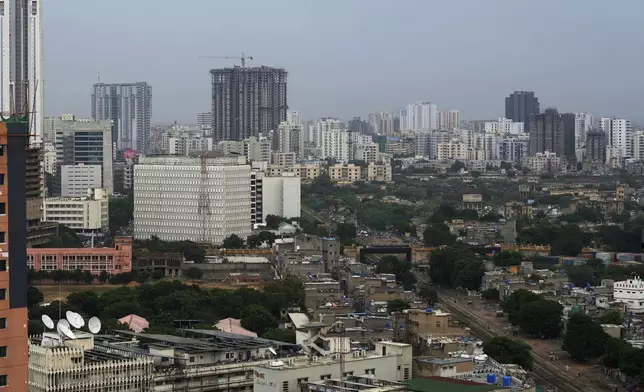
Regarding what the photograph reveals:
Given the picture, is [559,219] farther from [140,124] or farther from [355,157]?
[140,124]

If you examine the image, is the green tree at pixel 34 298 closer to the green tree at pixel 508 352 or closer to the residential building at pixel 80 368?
the green tree at pixel 508 352

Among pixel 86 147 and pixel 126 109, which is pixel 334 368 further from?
pixel 126 109

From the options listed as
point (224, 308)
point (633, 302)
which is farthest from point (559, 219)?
point (224, 308)

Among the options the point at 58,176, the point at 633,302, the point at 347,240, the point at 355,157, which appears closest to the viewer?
the point at 633,302

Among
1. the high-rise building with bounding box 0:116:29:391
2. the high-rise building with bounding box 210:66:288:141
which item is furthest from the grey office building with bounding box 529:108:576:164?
the high-rise building with bounding box 0:116:29:391

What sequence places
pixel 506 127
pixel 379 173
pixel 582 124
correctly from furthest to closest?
pixel 506 127 → pixel 582 124 → pixel 379 173

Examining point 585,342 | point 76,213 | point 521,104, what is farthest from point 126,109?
point 585,342

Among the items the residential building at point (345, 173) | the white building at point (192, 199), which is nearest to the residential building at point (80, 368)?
the white building at point (192, 199)
